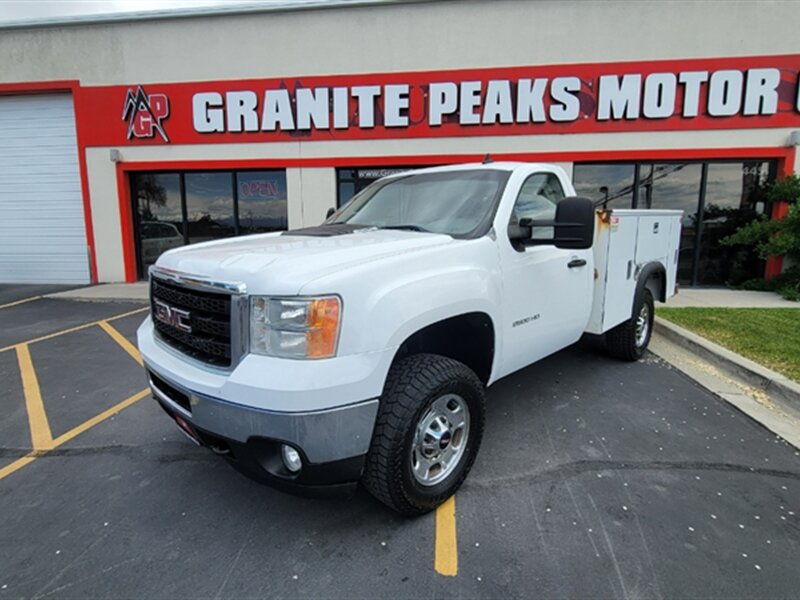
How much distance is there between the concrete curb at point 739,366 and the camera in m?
4.03

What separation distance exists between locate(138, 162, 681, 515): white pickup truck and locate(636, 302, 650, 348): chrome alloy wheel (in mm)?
1935

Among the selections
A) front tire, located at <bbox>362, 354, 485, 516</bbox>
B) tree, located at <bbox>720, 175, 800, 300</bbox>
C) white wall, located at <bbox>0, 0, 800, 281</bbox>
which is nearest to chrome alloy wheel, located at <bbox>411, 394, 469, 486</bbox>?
front tire, located at <bbox>362, 354, 485, 516</bbox>

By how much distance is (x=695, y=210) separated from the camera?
1013 cm

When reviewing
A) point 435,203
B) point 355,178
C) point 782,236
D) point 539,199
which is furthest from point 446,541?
point 782,236

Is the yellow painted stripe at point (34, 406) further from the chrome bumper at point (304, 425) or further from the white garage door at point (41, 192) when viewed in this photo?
the white garage door at point (41, 192)

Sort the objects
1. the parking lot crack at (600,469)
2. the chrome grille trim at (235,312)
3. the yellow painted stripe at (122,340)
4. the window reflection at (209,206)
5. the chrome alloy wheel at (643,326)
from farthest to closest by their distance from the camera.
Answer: the window reflection at (209,206) < the yellow painted stripe at (122,340) < the chrome alloy wheel at (643,326) < the parking lot crack at (600,469) < the chrome grille trim at (235,312)

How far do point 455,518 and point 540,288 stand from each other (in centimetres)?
166

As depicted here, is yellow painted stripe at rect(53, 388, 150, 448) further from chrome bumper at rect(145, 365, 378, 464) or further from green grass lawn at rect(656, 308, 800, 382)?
green grass lawn at rect(656, 308, 800, 382)

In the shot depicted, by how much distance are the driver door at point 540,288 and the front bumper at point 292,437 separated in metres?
1.34

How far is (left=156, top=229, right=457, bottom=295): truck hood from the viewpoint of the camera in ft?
6.86

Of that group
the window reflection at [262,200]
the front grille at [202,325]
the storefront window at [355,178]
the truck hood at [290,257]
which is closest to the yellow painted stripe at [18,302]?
the window reflection at [262,200]

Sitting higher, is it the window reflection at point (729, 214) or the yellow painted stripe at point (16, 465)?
the window reflection at point (729, 214)

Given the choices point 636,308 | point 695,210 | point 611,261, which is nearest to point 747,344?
point 636,308

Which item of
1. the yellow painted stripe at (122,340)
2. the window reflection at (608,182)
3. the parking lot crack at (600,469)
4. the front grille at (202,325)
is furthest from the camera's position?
the window reflection at (608,182)
